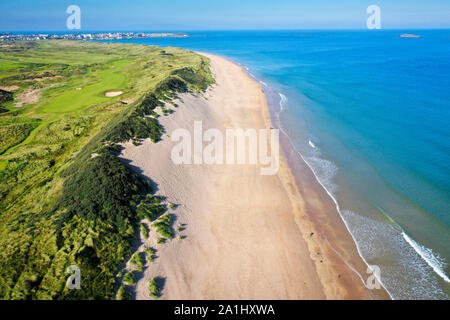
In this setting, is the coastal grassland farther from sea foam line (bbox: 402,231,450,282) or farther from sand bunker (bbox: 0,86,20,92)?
sea foam line (bbox: 402,231,450,282)

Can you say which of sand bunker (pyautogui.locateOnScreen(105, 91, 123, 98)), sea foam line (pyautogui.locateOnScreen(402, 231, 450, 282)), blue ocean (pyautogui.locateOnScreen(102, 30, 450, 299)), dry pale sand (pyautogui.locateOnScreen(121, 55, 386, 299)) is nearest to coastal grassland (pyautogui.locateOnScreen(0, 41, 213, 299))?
dry pale sand (pyautogui.locateOnScreen(121, 55, 386, 299))

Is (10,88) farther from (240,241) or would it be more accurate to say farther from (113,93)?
(240,241)

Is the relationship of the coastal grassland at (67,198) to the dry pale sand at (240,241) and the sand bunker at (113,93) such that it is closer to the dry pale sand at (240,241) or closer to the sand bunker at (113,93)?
the dry pale sand at (240,241)

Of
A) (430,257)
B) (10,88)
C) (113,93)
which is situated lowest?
(430,257)

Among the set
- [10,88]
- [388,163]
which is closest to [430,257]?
[388,163]

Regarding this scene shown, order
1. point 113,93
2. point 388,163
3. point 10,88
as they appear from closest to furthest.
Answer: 1. point 388,163
2. point 113,93
3. point 10,88

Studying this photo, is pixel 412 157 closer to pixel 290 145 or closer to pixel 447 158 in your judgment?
pixel 447 158

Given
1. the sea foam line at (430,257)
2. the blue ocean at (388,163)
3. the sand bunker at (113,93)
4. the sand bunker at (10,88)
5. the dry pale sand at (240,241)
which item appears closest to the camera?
the dry pale sand at (240,241)

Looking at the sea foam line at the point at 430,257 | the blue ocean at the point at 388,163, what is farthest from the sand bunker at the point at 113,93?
the sea foam line at the point at 430,257

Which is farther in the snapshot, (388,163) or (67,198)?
(388,163)
